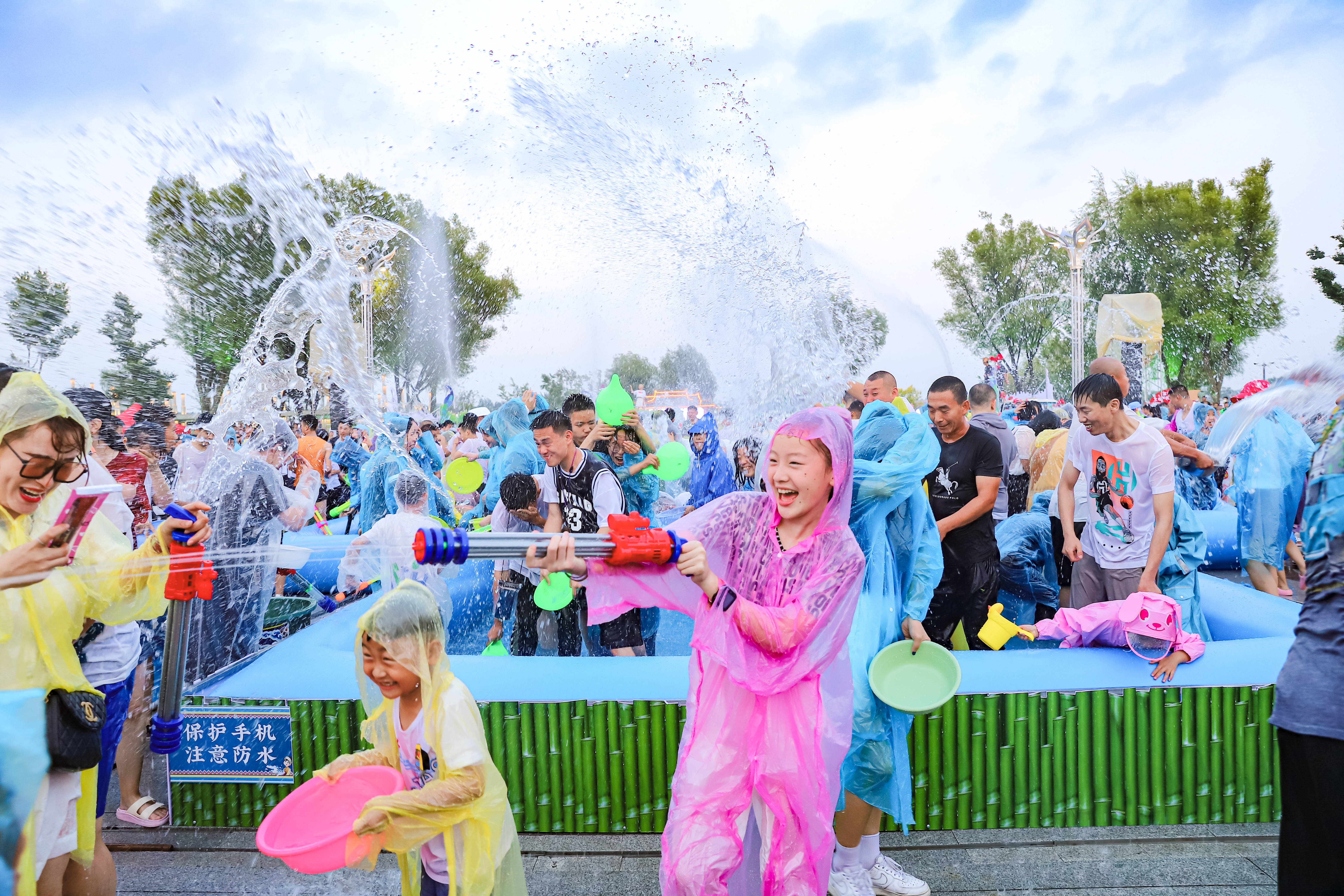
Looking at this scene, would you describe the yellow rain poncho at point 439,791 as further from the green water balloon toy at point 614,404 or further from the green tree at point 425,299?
the green tree at point 425,299

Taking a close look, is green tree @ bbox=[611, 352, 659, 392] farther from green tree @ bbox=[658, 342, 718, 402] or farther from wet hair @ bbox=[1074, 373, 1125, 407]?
wet hair @ bbox=[1074, 373, 1125, 407]

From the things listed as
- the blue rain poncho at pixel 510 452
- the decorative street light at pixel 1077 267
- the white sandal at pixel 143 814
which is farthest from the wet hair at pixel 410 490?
the decorative street light at pixel 1077 267

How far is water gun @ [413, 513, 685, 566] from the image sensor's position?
1.75 m

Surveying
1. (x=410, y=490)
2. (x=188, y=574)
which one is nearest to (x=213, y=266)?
(x=410, y=490)

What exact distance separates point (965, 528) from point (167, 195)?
22.9 ft

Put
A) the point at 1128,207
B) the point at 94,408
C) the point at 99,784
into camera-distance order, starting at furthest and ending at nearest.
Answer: the point at 1128,207 < the point at 94,408 < the point at 99,784

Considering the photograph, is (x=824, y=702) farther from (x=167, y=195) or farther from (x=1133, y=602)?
(x=167, y=195)

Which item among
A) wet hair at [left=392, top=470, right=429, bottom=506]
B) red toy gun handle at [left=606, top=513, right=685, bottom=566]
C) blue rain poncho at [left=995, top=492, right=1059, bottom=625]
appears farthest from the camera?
blue rain poncho at [left=995, top=492, right=1059, bottom=625]

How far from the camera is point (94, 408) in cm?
302

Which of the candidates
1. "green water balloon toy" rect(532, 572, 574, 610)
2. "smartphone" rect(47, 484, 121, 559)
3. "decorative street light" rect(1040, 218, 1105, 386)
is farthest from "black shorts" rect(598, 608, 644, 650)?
"decorative street light" rect(1040, 218, 1105, 386)

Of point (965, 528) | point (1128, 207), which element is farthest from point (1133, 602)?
point (1128, 207)

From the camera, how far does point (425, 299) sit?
834 inches

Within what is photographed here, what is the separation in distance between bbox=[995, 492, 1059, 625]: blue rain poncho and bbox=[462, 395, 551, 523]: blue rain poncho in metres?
3.08

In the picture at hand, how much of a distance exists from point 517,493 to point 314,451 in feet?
16.7
